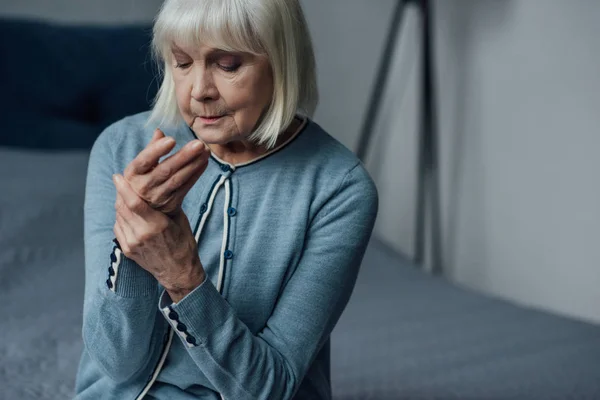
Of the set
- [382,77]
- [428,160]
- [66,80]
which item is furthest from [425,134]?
[66,80]

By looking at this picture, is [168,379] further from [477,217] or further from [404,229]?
[404,229]

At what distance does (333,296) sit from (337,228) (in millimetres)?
82

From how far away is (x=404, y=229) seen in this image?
3.01 m

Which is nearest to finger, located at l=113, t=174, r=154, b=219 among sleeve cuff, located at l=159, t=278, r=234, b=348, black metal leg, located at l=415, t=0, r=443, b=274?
sleeve cuff, located at l=159, t=278, r=234, b=348

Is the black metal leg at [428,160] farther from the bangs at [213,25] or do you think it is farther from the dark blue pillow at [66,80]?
the bangs at [213,25]

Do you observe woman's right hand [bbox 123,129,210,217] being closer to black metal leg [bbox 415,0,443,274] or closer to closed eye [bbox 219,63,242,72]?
closed eye [bbox 219,63,242,72]

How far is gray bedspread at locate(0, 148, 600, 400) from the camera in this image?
1.62m

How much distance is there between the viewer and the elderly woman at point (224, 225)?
38.4 inches

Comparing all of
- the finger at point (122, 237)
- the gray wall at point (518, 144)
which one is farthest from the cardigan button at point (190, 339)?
the gray wall at point (518, 144)

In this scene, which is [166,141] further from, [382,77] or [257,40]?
[382,77]

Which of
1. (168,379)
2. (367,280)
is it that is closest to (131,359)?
(168,379)

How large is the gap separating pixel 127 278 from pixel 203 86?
0.74 ft

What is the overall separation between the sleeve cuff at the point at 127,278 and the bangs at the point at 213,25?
0.24m

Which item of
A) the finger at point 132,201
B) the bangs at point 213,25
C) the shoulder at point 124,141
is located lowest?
the shoulder at point 124,141
